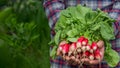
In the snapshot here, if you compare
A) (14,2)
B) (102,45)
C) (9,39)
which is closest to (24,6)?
(14,2)

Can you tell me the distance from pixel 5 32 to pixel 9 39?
21.9 inches

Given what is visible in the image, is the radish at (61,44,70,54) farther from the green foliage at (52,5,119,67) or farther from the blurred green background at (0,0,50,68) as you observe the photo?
the blurred green background at (0,0,50,68)

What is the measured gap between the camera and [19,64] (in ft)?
14.9

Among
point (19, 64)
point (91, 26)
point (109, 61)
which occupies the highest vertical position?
point (91, 26)

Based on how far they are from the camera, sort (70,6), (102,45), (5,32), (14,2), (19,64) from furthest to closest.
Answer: (14,2) < (5,32) < (19,64) < (70,6) < (102,45)

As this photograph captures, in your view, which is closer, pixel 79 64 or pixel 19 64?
pixel 79 64

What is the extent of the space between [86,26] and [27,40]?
2.28 metres

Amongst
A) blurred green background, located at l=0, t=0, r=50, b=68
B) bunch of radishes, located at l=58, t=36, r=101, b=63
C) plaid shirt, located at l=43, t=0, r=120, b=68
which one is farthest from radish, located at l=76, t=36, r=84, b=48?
blurred green background, located at l=0, t=0, r=50, b=68

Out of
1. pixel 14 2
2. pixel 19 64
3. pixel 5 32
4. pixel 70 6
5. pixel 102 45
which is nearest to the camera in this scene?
pixel 102 45

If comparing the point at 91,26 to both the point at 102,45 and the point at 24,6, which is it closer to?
the point at 102,45

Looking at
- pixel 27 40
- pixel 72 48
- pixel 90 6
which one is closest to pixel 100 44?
pixel 72 48

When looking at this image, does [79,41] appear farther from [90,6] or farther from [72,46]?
[90,6]

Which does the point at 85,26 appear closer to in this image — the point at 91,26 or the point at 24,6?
the point at 91,26

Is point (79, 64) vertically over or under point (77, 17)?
under
